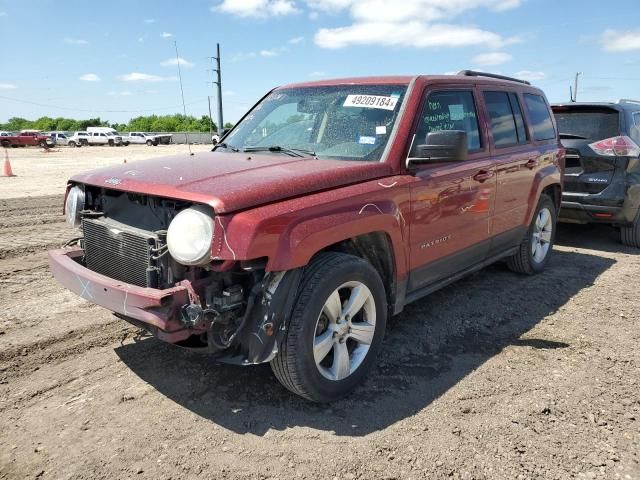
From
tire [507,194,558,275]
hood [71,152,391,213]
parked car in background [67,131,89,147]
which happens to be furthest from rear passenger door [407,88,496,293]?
parked car in background [67,131,89,147]

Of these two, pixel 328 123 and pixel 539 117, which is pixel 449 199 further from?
pixel 539 117

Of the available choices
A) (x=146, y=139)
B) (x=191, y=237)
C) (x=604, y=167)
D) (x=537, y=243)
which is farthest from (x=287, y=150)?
(x=146, y=139)

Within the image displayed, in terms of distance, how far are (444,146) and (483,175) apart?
106 centimetres

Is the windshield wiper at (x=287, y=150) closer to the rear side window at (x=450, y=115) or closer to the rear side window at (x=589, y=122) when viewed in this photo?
the rear side window at (x=450, y=115)

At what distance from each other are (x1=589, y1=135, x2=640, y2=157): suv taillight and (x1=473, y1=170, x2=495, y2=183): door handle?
10.0 ft

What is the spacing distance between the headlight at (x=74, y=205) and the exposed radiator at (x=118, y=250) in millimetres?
206

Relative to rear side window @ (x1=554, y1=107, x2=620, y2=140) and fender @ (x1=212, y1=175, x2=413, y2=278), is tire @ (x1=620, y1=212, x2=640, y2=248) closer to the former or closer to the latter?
rear side window @ (x1=554, y1=107, x2=620, y2=140)

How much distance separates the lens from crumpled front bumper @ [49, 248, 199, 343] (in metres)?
2.61

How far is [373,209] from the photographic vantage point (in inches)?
125

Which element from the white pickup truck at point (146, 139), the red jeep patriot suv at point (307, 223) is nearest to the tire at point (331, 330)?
the red jeep patriot suv at point (307, 223)

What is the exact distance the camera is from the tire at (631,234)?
265 inches

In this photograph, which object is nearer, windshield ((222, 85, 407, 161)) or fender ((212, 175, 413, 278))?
fender ((212, 175, 413, 278))

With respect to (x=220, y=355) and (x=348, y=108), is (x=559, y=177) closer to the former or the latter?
(x=348, y=108)

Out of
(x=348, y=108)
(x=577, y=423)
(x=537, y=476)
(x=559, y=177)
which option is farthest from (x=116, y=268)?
(x=559, y=177)
